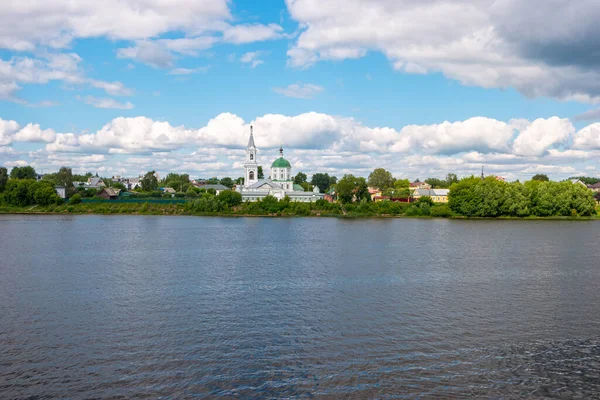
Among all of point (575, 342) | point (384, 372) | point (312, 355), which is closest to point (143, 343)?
point (312, 355)

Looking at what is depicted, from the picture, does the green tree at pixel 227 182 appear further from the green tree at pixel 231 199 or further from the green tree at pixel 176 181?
the green tree at pixel 231 199

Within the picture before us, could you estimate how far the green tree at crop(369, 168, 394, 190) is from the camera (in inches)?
4892

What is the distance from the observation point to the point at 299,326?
16297mm

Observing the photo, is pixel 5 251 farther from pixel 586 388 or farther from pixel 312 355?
pixel 586 388

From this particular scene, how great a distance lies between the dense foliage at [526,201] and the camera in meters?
71.1

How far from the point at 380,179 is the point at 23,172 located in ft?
281

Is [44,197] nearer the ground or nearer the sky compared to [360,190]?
nearer the ground

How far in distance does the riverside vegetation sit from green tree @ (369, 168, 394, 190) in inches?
1387

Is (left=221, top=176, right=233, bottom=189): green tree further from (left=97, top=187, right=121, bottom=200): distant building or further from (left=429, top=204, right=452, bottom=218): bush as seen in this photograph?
(left=429, top=204, right=452, bottom=218): bush

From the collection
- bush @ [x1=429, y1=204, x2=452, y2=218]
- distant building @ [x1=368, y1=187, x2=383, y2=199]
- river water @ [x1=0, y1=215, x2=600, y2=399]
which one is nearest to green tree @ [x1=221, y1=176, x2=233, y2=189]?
distant building @ [x1=368, y1=187, x2=383, y2=199]

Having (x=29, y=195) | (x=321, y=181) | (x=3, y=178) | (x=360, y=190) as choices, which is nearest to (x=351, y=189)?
(x=360, y=190)

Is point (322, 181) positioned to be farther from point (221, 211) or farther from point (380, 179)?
point (221, 211)

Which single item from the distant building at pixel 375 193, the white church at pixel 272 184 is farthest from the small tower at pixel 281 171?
the distant building at pixel 375 193

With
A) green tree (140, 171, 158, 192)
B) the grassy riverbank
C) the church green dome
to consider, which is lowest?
the grassy riverbank
